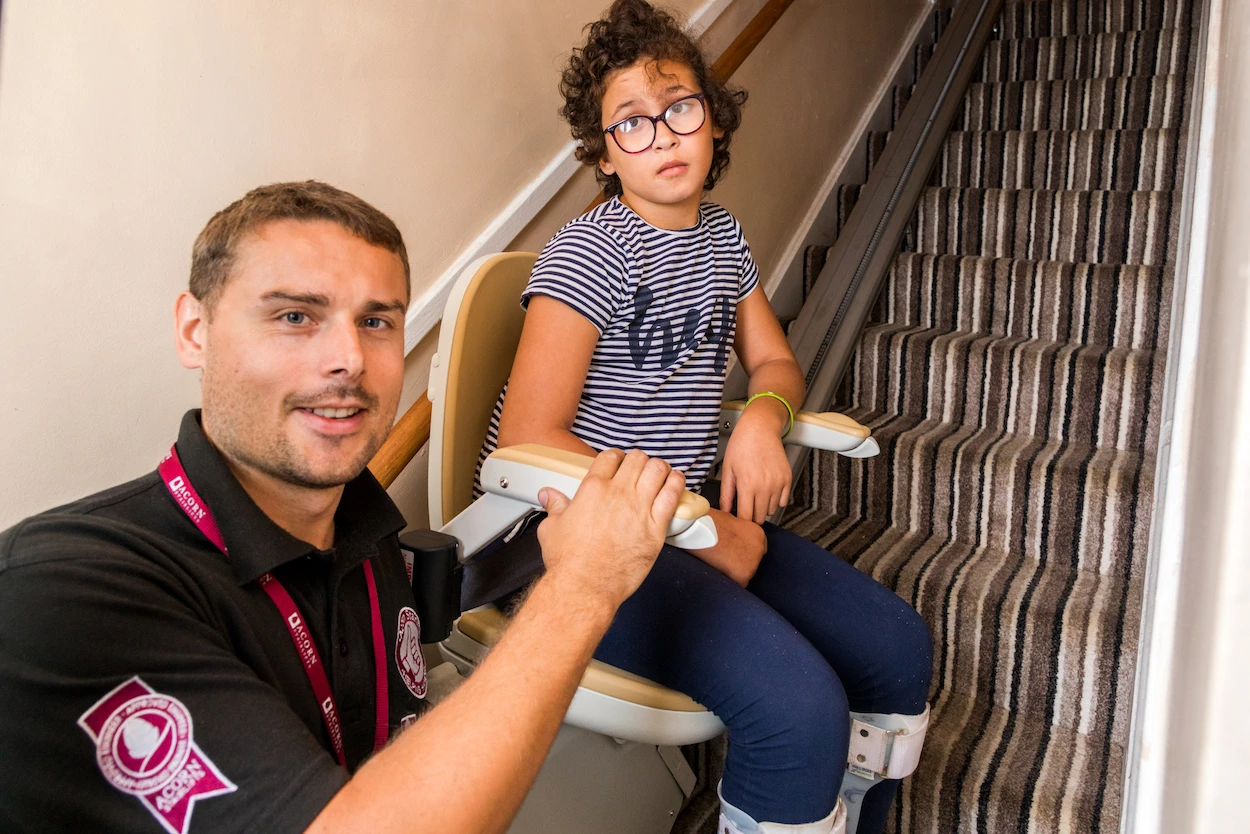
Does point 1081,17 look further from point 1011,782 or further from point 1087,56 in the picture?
point 1011,782

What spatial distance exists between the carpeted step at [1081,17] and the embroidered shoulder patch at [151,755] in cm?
347

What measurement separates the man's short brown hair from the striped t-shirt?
37cm

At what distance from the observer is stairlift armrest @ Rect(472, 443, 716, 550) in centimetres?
90

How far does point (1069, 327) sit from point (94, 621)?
2.18m

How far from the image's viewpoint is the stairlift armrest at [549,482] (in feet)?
2.96

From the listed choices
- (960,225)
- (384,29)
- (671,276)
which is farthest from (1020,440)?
(384,29)

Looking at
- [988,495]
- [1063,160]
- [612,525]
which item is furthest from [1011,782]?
[1063,160]

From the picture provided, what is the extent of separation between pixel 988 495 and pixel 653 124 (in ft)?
3.71

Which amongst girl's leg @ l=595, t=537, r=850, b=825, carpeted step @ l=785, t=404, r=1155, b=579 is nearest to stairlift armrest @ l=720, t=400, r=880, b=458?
girl's leg @ l=595, t=537, r=850, b=825

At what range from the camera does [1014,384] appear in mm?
2016

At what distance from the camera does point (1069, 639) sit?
1537 mm

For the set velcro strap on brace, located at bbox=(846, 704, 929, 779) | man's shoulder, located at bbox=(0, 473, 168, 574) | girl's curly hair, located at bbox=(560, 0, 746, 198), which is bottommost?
velcro strap on brace, located at bbox=(846, 704, 929, 779)

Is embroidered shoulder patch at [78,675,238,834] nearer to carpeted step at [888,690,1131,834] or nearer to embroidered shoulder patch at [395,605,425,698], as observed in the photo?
embroidered shoulder patch at [395,605,425,698]

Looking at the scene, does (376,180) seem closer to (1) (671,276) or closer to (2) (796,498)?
(1) (671,276)
